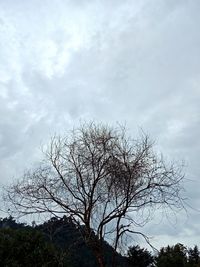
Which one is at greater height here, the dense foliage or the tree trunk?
the dense foliage

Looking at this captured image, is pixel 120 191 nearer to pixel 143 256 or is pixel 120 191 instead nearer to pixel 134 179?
pixel 134 179

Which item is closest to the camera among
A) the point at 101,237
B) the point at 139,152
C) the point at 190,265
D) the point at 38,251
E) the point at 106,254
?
the point at 101,237

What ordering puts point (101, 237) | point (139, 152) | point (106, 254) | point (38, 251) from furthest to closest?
point (38, 251) → point (106, 254) → point (139, 152) → point (101, 237)

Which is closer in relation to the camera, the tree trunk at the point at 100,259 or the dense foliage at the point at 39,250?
the tree trunk at the point at 100,259

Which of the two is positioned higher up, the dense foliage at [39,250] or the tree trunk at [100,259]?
the dense foliage at [39,250]

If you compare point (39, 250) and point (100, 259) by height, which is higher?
point (39, 250)

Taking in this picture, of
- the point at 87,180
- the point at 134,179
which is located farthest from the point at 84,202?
the point at 134,179

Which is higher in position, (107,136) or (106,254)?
(107,136)

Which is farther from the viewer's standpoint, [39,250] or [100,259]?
[39,250]

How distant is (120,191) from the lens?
1236cm

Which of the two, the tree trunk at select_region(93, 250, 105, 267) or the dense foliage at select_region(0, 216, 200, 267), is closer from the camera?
the tree trunk at select_region(93, 250, 105, 267)

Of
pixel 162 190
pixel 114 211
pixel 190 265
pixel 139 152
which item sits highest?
pixel 190 265

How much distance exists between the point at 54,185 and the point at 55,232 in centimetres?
137

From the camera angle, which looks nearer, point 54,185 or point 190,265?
point 54,185
